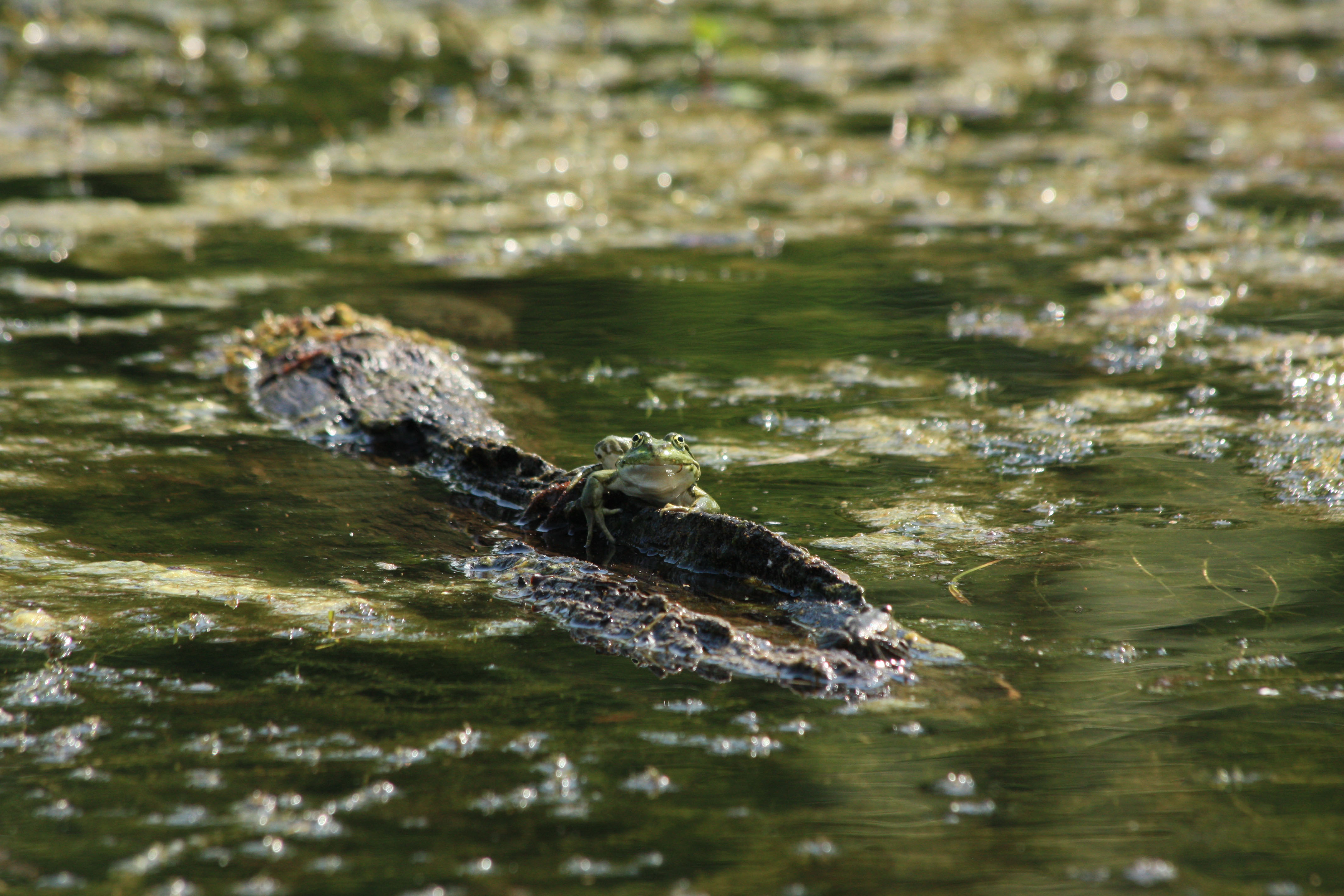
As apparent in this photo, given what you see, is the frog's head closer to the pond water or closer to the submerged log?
the submerged log

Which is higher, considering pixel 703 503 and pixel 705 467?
pixel 703 503

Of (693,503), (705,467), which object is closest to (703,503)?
(693,503)

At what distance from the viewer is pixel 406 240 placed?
30.2ft

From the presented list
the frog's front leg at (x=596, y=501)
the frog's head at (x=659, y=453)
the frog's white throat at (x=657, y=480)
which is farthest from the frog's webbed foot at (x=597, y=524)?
the frog's head at (x=659, y=453)

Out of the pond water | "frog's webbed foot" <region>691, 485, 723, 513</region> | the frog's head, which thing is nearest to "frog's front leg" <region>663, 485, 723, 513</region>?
"frog's webbed foot" <region>691, 485, 723, 513</region>

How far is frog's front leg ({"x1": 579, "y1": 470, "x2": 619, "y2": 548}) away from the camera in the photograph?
179 inches

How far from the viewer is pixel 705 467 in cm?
543

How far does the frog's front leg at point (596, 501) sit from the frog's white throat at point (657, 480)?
59 millimetres

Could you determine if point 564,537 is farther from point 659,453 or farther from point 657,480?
point 659,453

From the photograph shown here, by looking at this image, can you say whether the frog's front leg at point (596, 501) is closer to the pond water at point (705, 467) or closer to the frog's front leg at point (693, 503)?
the frog's front leg at point (693, 503)

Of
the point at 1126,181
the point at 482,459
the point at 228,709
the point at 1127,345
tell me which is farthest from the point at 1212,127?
the point at 228,709

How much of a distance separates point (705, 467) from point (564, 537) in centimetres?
89

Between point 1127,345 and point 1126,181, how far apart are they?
12.7 feet

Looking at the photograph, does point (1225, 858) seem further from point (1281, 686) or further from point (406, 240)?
point (406, 240)
